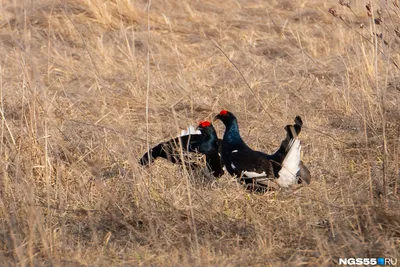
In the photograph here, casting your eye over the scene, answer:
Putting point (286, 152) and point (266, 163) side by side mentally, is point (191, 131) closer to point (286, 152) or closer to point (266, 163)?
point (266, 163)

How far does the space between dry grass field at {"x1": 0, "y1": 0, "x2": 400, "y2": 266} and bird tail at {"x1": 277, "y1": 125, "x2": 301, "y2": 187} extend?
0.07 m

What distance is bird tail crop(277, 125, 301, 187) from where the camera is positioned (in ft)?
14.0

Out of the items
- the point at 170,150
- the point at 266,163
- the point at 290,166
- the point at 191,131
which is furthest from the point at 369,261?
the point at 191,131

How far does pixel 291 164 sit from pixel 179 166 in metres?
0.71

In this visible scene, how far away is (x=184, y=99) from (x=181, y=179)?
2.24 metres

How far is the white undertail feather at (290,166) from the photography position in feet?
14.1

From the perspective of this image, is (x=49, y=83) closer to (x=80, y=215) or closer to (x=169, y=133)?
(x=169, y=133)

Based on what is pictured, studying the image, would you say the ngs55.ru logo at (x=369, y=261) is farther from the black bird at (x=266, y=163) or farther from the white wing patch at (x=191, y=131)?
the white wing patch at (x=191, y=131)

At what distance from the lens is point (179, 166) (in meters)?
4.73

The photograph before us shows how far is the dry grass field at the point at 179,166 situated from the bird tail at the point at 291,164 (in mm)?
65

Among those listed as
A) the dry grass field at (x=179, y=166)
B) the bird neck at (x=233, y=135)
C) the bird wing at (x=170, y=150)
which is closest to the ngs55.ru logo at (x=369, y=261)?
the dry grass field at (x=179, y=166)

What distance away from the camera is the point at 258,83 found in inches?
270

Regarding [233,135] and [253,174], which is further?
[233,135]

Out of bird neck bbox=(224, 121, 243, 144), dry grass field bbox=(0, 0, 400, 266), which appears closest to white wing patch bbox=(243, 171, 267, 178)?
dry grass field bbox=(0, 0, 400, 266)
